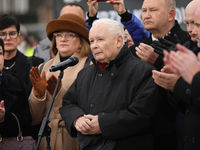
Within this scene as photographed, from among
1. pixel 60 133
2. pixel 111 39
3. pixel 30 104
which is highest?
pixel 111 39

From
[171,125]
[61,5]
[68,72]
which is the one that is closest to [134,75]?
[171,125]

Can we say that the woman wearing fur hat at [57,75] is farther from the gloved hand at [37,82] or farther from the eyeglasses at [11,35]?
the eyeglasses at [11,35]

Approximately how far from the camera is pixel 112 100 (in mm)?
3664

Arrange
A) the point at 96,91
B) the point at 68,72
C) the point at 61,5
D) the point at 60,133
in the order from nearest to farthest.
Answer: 1. the point at 96,91
2. the point at 60,133
3. the point at 68,72
4. the point at 61,5

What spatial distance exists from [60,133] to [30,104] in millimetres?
502

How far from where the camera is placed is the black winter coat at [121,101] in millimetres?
3527

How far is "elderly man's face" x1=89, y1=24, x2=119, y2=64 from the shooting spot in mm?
3894

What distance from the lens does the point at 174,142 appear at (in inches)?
165

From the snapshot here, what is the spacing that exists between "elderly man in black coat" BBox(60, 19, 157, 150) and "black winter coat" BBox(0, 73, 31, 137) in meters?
0.53

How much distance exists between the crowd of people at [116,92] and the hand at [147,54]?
0.01 meters

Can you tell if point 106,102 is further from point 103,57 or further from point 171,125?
point 171,125

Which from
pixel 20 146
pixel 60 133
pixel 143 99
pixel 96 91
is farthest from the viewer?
pixel 60 133

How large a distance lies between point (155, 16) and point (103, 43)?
0.95m

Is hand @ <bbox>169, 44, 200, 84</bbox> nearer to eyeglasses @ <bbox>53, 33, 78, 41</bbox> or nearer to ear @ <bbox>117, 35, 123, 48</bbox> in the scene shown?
ear @ <bbox>117, 35, 123, 48</bbox>
